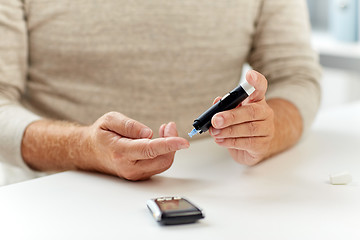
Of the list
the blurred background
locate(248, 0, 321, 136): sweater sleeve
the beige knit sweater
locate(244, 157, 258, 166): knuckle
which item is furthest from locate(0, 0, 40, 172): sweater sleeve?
the blurred background

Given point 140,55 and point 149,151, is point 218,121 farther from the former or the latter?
point 140,55

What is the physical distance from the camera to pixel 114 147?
81cm

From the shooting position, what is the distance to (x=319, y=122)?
3.92 ft

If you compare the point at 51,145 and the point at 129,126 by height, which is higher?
the point at 129,126

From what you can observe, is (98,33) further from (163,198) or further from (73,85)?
(163,198)

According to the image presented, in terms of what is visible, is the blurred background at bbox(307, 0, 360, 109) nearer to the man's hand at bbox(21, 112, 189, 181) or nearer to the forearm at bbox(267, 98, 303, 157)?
the forearm at bbox(267, 98, 303, 157)

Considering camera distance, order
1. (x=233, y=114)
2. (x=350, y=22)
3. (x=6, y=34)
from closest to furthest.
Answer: (x=233, y=114) → (x=6, y=34) → (x=350, y=22)

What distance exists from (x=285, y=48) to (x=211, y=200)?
2.07 feet

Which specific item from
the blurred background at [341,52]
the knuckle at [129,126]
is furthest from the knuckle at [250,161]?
the blurred background at [341,52]

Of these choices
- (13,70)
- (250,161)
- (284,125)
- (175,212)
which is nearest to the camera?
(175,212)

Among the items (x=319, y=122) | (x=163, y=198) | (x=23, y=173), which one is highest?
(x=163, y=198)

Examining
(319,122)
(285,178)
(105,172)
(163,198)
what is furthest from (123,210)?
(319,122)

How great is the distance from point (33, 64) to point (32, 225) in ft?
2.10

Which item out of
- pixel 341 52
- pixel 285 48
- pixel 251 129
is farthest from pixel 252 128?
pixel 341 52
